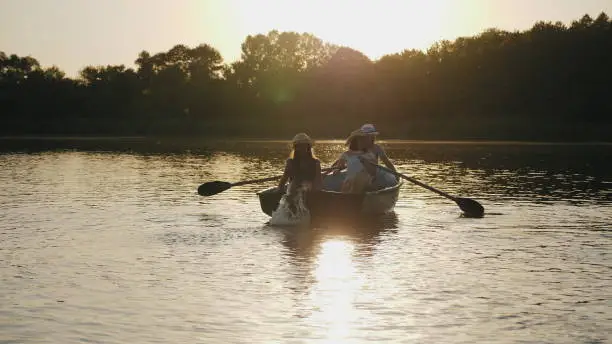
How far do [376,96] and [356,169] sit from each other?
2818 inches

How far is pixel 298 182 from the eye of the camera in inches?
784

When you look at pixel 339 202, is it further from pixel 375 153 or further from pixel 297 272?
pixel 297 272

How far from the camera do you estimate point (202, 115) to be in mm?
102625

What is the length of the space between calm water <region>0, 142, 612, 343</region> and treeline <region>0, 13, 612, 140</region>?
58.0 metres

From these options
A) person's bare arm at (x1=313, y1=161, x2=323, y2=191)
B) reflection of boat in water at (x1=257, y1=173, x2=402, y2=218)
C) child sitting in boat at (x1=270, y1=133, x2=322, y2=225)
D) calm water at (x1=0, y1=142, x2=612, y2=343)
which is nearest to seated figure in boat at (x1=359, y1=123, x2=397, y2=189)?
reflection of boat in water at (x1=257, y1=173, x2=402, y2=218)

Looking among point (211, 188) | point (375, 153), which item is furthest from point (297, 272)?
point (211, 188)

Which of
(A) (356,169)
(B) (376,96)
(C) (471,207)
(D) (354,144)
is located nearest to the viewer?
(A) (356,169)

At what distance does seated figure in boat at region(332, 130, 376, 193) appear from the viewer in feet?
68.2

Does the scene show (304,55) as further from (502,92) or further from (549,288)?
(549,288)

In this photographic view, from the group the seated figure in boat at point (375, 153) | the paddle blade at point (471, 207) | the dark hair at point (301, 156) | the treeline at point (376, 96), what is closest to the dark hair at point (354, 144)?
the seated figure in boat at point (375, 153)

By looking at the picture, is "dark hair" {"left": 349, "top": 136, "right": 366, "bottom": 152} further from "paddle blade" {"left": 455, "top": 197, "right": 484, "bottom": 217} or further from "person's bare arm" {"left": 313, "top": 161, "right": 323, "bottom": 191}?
"paddle blade" {"left": 455, "top": 197, "right": 484, "bottom": 217}

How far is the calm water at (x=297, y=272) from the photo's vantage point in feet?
34.1

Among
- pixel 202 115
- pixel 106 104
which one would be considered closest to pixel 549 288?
pixel 202 115

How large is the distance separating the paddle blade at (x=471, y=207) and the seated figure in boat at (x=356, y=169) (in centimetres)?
251
